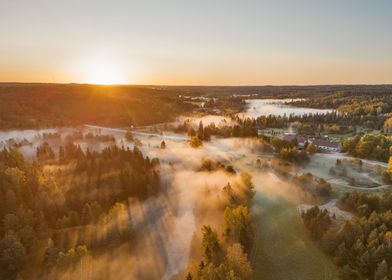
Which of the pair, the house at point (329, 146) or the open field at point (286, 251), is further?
the house at point (329, 146)

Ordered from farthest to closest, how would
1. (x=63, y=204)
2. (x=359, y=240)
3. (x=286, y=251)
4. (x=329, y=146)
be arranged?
(x=329, y=146) → (x=63, y=204) → (x=286, y=251) → (x=359, y=240)

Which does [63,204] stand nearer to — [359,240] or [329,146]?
[359,240]

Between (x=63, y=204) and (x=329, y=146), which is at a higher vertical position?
(x=63, y=204)

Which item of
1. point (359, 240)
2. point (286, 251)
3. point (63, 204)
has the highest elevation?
point (63, 204)

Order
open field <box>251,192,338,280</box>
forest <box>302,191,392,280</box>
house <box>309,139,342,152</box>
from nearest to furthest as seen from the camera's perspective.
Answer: forest <box>302,191,392,280</box>
open field <box>251,192,338,280</box>
house <box>309,139,342,152</box>

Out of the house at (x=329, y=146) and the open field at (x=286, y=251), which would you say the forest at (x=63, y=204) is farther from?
the house at (x=329, y=146)

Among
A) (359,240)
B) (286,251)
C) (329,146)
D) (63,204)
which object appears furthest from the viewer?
(329,146)

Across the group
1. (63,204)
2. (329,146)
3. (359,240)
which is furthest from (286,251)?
(329,146)

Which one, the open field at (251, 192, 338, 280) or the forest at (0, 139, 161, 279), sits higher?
the forest at (0, 139, 161, 279)

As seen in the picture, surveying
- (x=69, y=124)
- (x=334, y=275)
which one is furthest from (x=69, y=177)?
(x=69, y=124)

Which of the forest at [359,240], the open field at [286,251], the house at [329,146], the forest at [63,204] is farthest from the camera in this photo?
the house at [329,146]

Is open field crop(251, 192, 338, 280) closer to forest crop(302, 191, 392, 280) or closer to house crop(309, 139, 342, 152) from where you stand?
forest crop(302, 191, 392, 280)

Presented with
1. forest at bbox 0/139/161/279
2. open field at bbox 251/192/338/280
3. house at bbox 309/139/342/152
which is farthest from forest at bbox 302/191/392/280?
house at bbox 309/139/342/152

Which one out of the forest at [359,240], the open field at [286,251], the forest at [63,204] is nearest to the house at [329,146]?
the open field at [286,251]
